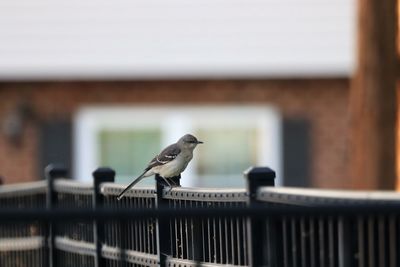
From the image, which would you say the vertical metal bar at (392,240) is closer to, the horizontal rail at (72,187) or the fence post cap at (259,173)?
the fence post cap at (259,173)

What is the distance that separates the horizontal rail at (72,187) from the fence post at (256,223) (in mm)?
2567

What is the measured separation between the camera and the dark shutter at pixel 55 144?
21.6m

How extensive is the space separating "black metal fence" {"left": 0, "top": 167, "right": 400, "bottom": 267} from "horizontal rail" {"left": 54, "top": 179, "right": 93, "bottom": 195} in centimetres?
1

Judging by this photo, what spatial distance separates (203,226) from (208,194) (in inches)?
9.0

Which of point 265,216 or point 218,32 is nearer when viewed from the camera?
point 265,216

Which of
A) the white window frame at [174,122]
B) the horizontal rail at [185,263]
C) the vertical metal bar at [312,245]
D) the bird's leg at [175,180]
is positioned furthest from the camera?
the white window frame at [174,122]

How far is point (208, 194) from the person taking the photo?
23.6 feet

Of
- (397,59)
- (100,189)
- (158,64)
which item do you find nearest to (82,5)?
(158,64)

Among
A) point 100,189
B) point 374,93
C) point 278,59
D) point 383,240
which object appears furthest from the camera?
point 278,59

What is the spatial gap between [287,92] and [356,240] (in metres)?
15.7

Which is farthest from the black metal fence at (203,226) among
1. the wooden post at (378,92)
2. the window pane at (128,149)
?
the window pane at (128,149)

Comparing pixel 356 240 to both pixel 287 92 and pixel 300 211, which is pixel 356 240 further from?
pixel 287 92

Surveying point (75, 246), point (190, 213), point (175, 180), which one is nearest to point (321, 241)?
point (190, 213)

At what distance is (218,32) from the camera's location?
21719 mm
